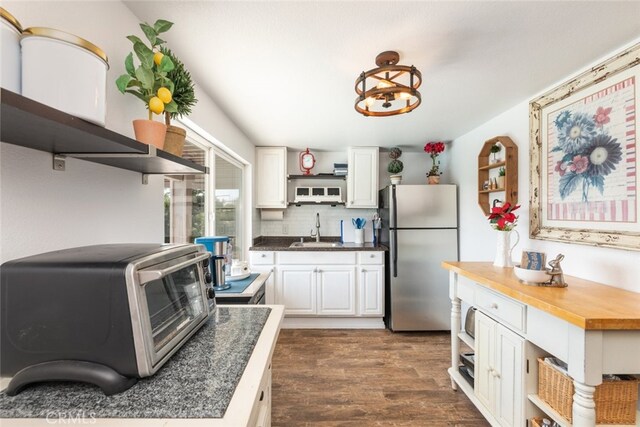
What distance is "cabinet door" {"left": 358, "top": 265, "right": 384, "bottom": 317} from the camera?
3299mm

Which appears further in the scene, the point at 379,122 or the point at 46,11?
the point at 379,122

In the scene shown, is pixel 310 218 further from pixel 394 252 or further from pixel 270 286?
pixel 394 252

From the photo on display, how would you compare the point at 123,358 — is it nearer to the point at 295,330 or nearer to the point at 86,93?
the point at 86,93

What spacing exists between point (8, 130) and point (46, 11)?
48cm

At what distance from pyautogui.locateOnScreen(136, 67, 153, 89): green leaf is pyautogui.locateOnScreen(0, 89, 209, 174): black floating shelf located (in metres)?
0.26

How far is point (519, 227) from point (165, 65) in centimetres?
259

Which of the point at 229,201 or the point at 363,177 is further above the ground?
the point at 363,177

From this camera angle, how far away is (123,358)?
27.4 inches

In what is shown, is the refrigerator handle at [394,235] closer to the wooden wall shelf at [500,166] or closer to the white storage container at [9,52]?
the wooden wall shelf at [500,166]

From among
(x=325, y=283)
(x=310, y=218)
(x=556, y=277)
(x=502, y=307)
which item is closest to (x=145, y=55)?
(x=502, y=307)

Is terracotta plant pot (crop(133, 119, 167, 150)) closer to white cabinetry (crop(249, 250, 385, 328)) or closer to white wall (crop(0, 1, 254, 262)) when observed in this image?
white wall (crop(0, 1, 254, 262))

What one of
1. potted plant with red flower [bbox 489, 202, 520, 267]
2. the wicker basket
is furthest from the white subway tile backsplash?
the wicker basket

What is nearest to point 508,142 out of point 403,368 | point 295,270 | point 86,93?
point 403,368

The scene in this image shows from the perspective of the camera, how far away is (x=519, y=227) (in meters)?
2.29
